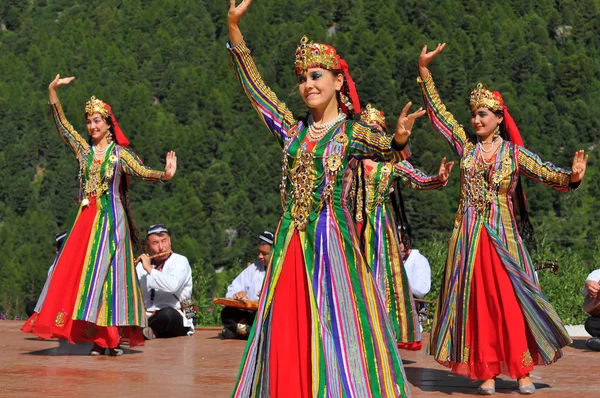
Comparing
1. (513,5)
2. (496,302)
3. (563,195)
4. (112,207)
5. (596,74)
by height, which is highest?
(513,5)

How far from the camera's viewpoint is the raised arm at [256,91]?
230 inches

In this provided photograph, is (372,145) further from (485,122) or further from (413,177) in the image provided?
(413,177)

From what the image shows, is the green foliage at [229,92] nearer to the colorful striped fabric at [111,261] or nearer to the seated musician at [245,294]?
the seated musician at [245,294]

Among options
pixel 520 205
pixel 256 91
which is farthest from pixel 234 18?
pixel 520 205

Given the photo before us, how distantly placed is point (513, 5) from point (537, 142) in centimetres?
2108

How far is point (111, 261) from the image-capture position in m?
8.87

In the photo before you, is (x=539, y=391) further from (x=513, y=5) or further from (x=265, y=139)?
(x=513, y=5)

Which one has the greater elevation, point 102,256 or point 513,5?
point 513,5

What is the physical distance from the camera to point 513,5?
61.1m

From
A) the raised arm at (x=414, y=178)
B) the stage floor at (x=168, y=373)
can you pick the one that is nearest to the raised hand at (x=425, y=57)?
the raised arm at (x=414, y=178)

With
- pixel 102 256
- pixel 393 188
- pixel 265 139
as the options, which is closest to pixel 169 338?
pixel 102 256

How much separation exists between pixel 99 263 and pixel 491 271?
9.72 feet

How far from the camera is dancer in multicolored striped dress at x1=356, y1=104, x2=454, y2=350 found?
28.4 feet

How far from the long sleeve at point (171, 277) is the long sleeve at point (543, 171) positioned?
3975 millimetres
